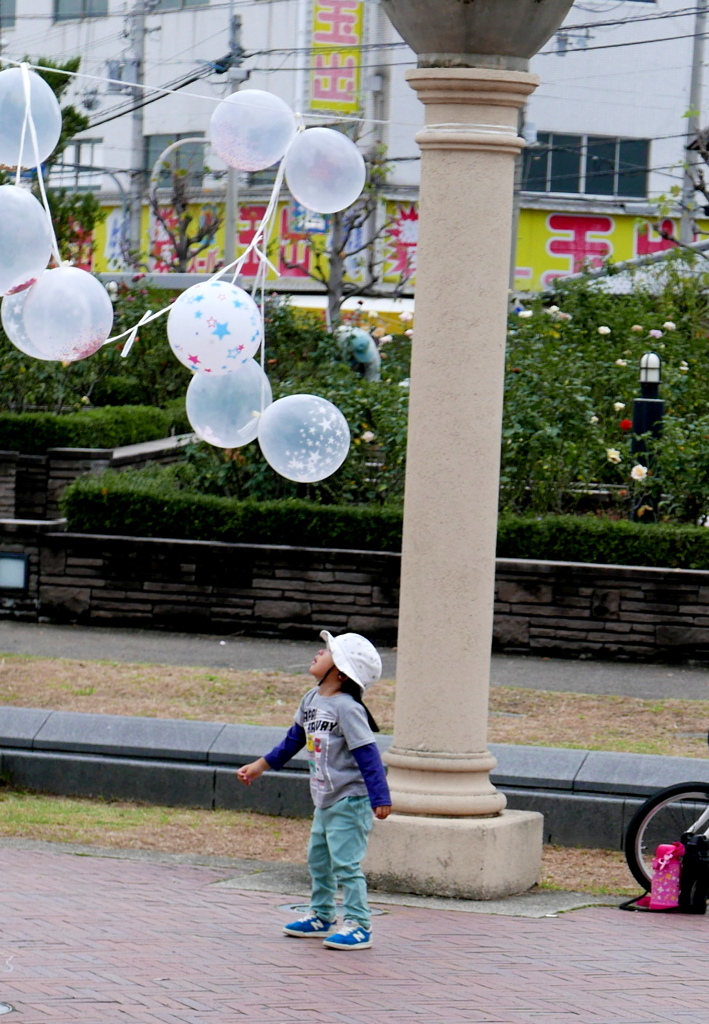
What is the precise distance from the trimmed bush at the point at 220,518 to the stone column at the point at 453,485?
5632 mm

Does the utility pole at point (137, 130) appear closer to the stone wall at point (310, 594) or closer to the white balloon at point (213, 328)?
the stone wall at point (310, 594)

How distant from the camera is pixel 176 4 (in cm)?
3906

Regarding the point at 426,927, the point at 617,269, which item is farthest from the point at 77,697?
the point at 617,269

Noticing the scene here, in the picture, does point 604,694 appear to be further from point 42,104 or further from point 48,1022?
point 48,1022

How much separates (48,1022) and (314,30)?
103 ft

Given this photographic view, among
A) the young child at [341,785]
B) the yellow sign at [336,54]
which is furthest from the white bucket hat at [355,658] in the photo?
the yellow sign at [336,54]

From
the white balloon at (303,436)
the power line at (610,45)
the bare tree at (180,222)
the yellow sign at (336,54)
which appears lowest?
the white balloon at (303,436)

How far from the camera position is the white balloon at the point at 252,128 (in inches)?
288

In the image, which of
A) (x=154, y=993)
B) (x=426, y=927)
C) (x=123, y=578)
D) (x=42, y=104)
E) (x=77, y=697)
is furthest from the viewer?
(x=123, y=578)

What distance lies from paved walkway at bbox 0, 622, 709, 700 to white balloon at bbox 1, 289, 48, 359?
445 centimetres

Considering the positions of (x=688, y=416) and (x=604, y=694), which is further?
(x=688, y=416)

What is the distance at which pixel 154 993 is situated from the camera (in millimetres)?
4871

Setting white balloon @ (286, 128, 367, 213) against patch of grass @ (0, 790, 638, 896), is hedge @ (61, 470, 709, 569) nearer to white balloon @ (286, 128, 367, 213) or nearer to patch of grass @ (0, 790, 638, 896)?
patch of grass @ (0, 790, 638, 896)

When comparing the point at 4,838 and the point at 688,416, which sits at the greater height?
the point at 688,416
